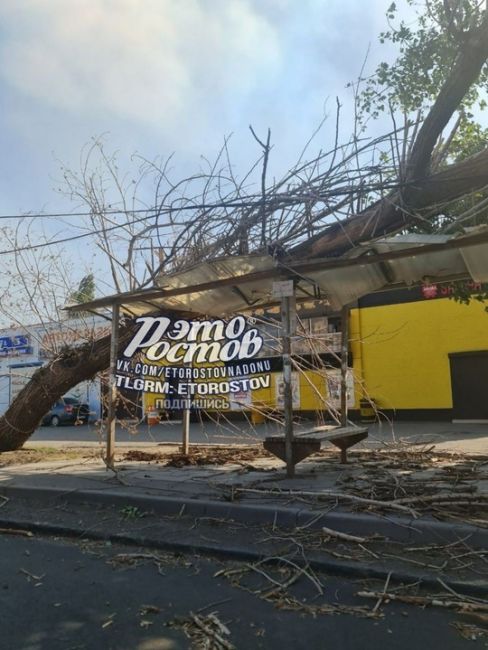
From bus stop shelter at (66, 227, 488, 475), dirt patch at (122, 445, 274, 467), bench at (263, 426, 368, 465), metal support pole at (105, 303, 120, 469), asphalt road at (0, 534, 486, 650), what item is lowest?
asphalt road at (0, 534, 486, 650)

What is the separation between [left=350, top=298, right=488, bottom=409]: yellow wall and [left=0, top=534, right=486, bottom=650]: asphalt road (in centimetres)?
1545

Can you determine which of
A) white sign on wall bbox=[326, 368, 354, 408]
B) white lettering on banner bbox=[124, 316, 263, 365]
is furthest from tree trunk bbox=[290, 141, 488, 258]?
white sign on wall bbox=[326, 368, 354, 408]

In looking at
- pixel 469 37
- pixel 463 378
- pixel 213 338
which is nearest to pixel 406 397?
pixel 463 378

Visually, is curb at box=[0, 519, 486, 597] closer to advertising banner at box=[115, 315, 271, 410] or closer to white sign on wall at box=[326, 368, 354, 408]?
advertising banner at box=[115, 315, 271, 410]

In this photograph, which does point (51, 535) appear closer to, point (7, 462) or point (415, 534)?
point (415, 534)

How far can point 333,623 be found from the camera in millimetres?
3525

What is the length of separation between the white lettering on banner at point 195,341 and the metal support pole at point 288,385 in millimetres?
958

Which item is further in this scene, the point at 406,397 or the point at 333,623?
the point at 406,397

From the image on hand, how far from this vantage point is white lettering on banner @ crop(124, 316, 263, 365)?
27.4 feet

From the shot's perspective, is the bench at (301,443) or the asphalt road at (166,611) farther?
the bench at (301,443)

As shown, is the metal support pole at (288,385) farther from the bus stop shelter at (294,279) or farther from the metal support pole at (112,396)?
the metal support pole at (112,396)

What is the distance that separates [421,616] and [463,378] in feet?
55.5

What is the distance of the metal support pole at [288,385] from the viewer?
23.0 feet

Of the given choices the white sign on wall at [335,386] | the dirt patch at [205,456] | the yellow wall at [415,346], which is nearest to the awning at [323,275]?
the white sign on wall at [335,386]
